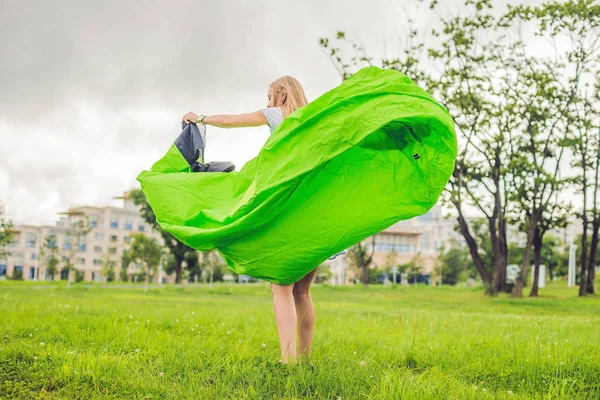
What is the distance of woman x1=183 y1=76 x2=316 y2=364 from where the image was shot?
13.1 ft

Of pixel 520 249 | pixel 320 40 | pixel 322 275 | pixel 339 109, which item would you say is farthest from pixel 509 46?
pixel 322 275

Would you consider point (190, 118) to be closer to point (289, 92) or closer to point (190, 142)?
point (190, 142)

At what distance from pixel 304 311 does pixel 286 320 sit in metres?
0.36

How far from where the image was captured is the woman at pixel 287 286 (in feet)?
13.1

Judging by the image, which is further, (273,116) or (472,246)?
(472,246)

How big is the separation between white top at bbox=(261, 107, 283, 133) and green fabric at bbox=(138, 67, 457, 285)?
324 mm

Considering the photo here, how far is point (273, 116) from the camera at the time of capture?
4.19 metres

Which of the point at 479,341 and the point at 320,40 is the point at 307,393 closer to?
the point at 479,341

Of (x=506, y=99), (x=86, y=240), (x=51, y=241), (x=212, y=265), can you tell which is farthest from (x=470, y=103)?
(x=86, y=240)

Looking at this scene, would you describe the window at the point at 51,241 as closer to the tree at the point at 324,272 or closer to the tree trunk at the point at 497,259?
the tree at the point at 324,272

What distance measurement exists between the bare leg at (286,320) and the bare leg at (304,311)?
22cm

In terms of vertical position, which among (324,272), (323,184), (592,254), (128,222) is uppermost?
(128,222)

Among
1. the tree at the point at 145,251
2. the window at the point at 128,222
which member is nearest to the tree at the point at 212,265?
the tree at the point at 145,251

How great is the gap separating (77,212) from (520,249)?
6899cm
